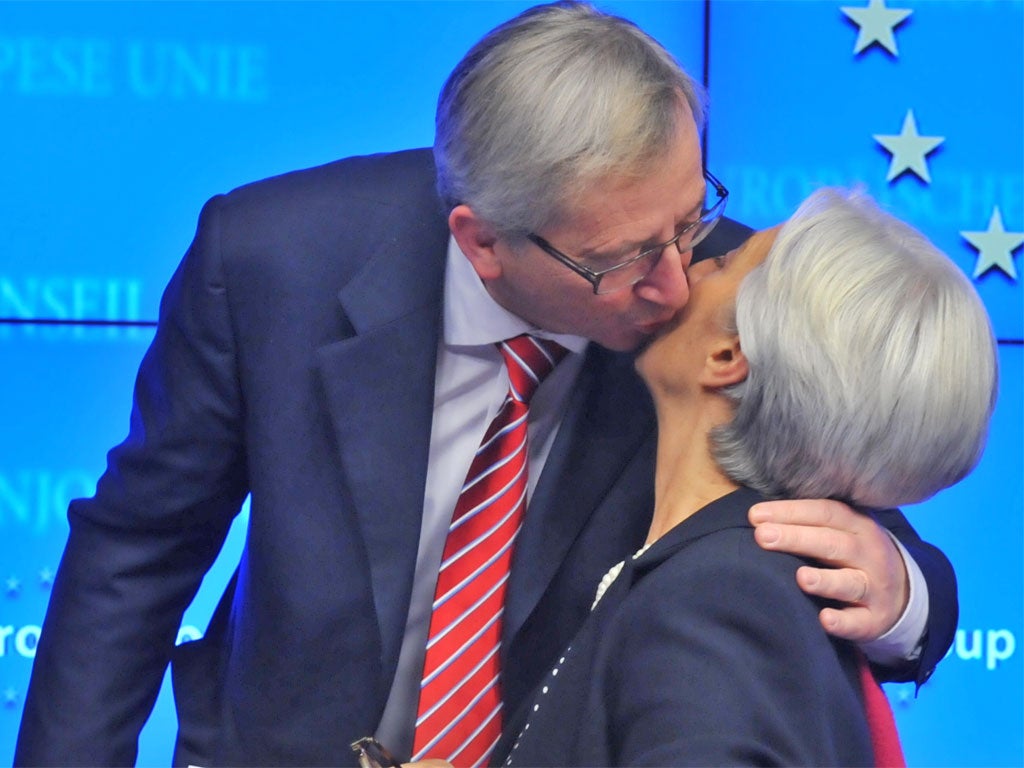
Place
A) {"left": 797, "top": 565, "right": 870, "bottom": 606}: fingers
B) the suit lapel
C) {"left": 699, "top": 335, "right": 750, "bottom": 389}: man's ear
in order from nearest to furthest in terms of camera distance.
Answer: {"left": 797, "top": 565, "right": 870, "bottom": 606}: fingers, {"left": 699, "top": 335, "right": 750, "bottom": 389}: man's ear, the suit lapel

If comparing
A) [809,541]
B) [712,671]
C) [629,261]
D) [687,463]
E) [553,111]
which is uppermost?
[553,111]

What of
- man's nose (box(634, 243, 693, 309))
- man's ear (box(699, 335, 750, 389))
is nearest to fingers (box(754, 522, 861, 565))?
man's ear (box(699, 335, 750, 389))

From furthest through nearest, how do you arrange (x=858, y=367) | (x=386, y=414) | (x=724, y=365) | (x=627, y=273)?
(x=386, y=414), (x=627, y=273), (x=724, y=365), (x=858, y=367)

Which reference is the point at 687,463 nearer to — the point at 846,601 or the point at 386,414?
the point at 846,601

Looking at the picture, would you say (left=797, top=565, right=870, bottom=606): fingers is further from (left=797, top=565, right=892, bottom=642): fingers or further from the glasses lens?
the glasses lens

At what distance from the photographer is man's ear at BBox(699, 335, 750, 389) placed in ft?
4.26

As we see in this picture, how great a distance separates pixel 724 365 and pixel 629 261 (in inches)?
6.8

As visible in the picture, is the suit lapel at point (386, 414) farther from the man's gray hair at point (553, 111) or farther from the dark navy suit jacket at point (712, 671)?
the dark navy suit jacket at point (712, 671)

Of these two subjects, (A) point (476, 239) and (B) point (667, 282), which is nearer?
(B) point (667, 282)

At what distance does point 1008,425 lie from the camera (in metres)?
2.46

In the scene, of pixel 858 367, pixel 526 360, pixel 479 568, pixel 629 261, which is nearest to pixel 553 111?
pixel 629 261

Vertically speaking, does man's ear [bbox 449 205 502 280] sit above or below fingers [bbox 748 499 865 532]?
above

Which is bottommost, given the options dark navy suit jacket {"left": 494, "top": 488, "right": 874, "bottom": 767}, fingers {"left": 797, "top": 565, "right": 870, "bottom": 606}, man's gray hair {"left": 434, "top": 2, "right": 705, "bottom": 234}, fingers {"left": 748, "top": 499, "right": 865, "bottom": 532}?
dark navy suit jacket {"left": 494, "top": 488, "right": 874, "bottom": 767}

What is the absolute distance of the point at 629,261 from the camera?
141cm
